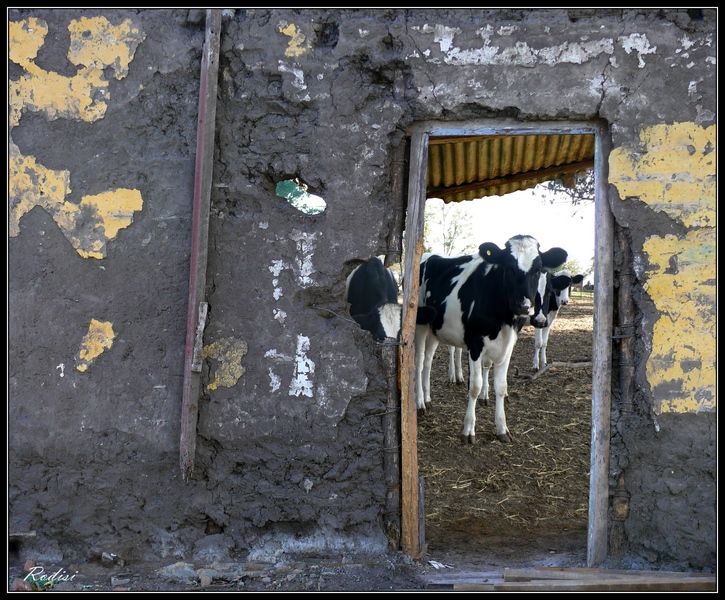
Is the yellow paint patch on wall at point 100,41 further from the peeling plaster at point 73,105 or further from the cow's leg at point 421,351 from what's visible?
the cow's leg at point 421,351

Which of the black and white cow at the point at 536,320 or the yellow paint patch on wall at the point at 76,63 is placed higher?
the yellow paint patch on wall at the point at 76,63

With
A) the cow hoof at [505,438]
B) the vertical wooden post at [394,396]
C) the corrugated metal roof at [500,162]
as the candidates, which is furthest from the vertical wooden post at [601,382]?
the cow hoof at [505,438]

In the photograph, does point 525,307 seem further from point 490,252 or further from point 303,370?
point 303,370

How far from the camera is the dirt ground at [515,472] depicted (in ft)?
17.2

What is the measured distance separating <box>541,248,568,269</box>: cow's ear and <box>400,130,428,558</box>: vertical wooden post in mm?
3540

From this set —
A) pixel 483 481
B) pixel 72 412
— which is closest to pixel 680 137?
pixel 483 481

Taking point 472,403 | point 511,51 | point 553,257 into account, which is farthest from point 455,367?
point 511,51

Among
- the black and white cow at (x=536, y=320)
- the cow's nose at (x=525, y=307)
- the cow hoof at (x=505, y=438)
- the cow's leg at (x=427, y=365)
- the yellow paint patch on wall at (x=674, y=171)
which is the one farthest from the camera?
the cow's leg at (x=427, y=365)

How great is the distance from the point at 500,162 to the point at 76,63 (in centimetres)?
390

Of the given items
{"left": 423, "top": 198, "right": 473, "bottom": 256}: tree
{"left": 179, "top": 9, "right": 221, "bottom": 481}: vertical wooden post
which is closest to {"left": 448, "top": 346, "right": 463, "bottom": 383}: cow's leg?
{"left": 179, "top": 9, "right": 221, "bottom": 481}: vertical wooden post

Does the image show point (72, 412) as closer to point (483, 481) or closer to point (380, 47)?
point (380, 47)

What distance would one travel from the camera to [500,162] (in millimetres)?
6969

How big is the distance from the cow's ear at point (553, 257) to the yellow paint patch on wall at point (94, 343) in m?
4.68

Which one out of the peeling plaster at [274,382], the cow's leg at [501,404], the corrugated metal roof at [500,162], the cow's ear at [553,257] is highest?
the corrugated metal roof at [500,162]
